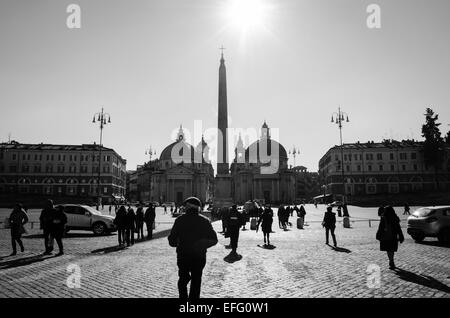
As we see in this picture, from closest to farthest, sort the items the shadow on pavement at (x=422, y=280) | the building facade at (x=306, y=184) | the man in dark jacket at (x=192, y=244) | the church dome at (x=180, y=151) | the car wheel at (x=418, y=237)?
the man in dark jacket at (x=192, y=244) → the shadow on pavement at (x=422, y=280) → the car wheel at (x=418, y=237) → the church dome at (x=180, y=151) → the building facade at (x=306, y=184)

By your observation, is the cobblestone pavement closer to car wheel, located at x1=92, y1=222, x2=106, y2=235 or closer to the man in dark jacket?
the man in dark jacket

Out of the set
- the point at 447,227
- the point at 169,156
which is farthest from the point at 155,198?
the point at 447,227

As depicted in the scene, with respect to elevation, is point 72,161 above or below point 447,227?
above

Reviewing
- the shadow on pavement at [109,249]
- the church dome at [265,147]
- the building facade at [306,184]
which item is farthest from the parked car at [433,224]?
the building facade at [306,184]

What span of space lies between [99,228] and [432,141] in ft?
252

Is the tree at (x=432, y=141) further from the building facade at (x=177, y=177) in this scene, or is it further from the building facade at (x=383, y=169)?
the building facade at (x=177, y=177)

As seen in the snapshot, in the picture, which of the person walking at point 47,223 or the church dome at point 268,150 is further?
the church dome at point 268,150

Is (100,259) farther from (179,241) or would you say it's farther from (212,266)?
(179,241)

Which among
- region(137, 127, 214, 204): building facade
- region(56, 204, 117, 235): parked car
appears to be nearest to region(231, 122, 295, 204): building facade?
region(137, 127, 214, 204): building facade

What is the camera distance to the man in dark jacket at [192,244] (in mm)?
5352

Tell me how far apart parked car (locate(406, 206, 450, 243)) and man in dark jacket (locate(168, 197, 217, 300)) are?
12779 mm

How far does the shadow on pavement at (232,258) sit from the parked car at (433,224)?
821cm

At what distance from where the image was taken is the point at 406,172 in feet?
298
